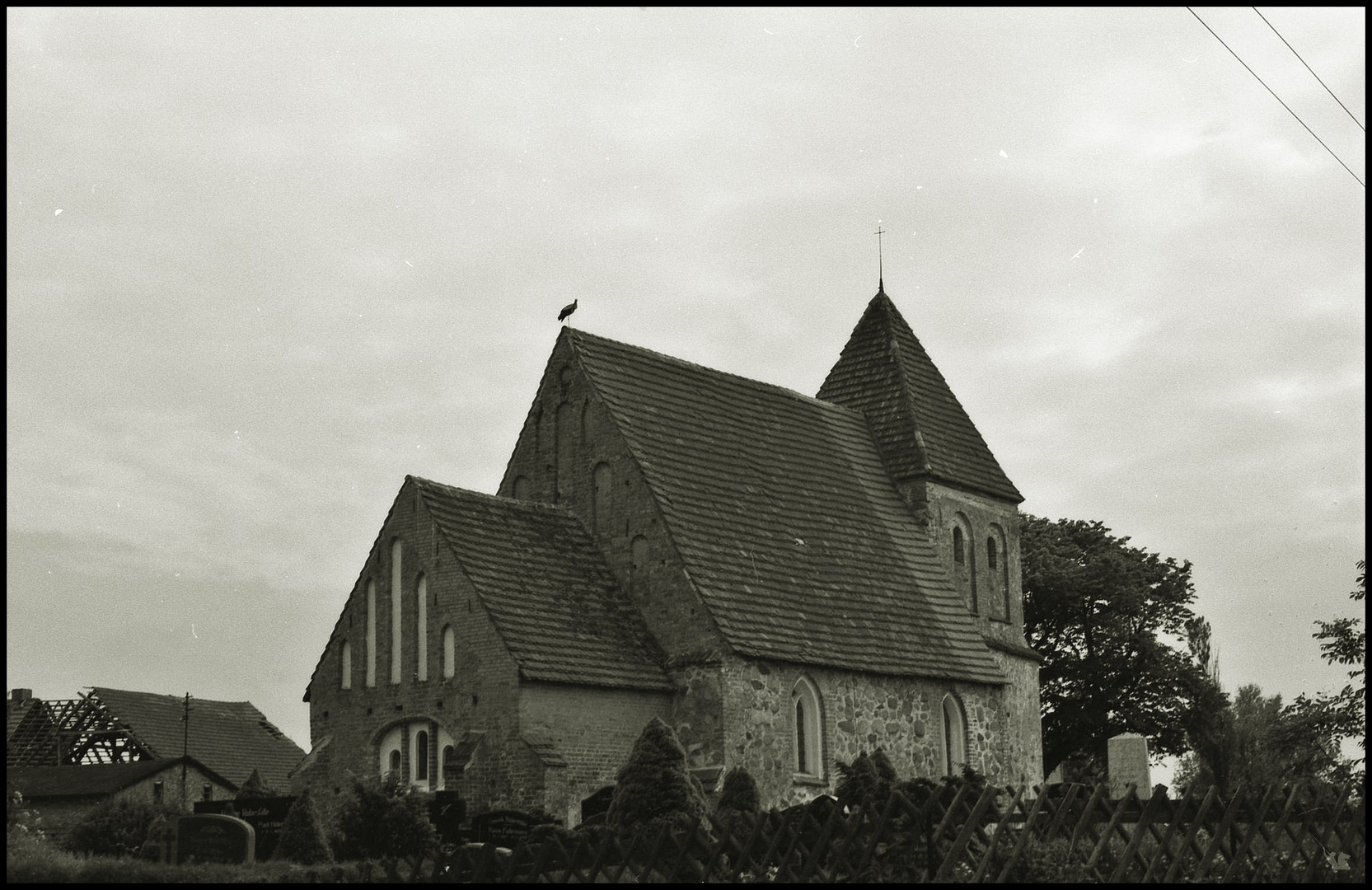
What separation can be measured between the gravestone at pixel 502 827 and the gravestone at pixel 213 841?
3872 millimetres

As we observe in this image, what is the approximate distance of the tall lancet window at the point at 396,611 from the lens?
29031mm

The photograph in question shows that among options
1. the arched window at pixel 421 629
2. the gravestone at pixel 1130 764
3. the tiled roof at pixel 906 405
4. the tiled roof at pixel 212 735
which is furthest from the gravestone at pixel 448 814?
the tiled roof at pixel 212 735

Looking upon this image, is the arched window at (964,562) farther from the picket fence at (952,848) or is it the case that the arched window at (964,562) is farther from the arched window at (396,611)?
the picket fence at (952,848)

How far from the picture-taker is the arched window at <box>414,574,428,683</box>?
2847cm

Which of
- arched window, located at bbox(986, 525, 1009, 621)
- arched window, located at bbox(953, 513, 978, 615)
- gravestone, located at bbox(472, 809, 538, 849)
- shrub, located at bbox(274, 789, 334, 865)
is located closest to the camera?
shrub, located at bbox(274, 789, 334, 865)

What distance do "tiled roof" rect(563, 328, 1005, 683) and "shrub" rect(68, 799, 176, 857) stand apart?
9.64m

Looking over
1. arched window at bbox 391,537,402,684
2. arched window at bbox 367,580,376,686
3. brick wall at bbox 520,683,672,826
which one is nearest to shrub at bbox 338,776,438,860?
brick wall at bbox 520,683,672,826

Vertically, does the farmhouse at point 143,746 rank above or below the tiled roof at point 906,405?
below

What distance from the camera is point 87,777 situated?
171ft

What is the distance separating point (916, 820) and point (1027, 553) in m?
36.5

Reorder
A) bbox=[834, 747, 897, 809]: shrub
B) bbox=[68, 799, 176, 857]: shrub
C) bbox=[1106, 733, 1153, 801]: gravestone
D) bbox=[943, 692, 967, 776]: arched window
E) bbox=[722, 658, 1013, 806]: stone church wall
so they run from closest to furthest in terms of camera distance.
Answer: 1. bbox=[834, 747, 897, 809]: shrub
2. bbox=[68, 799, 176, 857]: shrub
3. bbox=[1106, 733, 1153, 801]: gravestone
4. bbox=[722, 658, 1013, 806]: stone church wall
5. bbox=[943, 692, 967, 776]: arched window

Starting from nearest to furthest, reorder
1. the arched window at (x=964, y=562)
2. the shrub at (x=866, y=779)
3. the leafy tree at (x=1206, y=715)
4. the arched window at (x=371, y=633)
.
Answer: the shrub at (x=866, y=779) < the arched window at (x=371, y=633) < the arched window at (x=964, y=562) < the leafy tree at (x=1206, y=715)

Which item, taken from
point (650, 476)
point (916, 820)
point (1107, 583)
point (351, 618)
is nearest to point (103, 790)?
point (351, 618)

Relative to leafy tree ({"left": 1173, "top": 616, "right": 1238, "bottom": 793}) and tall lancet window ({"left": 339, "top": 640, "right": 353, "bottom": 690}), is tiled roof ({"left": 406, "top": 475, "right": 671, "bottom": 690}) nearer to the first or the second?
tall lancet window ({"left": 339, "top": 640, "right": 353, "bottom": 690})
